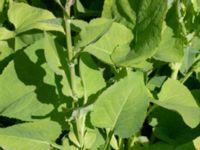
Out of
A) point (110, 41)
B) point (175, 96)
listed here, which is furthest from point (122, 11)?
point (175, 96)

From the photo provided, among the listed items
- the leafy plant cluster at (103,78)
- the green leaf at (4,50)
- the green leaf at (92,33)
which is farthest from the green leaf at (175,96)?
the green leaf at (4,50)

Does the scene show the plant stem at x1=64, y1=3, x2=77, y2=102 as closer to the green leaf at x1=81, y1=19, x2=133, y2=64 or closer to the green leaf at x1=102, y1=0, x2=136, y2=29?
the green leaf at x1=81, y1=19, x2=133, y2=64

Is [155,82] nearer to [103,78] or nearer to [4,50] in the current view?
[103,78]

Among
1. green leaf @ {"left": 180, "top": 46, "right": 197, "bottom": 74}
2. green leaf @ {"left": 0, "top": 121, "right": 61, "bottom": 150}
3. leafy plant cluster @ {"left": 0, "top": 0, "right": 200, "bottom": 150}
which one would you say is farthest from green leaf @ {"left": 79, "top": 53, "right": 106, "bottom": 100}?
green leaf @ {"left": 180, "top": 46, "right": 197, "bottom": 74}

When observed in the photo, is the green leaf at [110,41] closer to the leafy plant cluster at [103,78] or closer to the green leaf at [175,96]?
the leafy plant cluster at [103,78]

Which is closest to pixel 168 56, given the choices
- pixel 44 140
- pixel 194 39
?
pixel 194 39

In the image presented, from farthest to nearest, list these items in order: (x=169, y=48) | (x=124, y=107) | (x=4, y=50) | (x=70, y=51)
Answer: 1. (x=4, y=50)
2. (x=169, y=48)
3. (x=124, y=107)
4. (x=70, y=51)

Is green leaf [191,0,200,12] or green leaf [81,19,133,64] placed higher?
green leaf [191,0,200,12]
